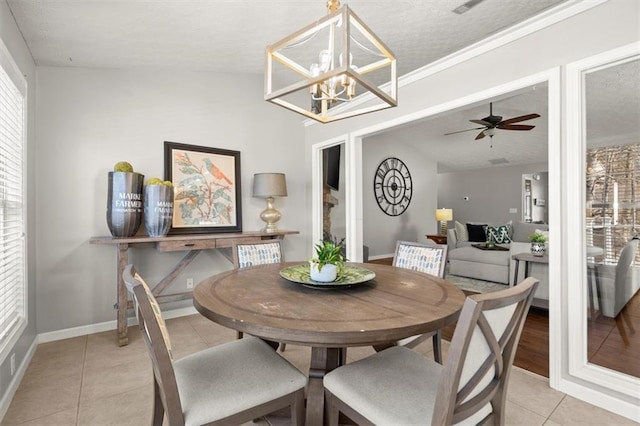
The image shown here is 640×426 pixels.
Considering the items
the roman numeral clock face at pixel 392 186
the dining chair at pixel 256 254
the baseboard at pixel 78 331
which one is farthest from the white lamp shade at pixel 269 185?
the roman numeral clock face at pixel 392 186

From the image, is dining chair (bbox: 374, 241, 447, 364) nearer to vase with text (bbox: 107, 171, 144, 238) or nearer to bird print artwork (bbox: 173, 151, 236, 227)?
bird print artwork (bbox: 173, 151, 236, 227)

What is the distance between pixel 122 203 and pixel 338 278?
2.19m

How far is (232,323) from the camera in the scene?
1.19 metres

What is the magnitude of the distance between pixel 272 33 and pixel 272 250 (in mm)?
1821

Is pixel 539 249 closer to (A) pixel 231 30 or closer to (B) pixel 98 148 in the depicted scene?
(A) pixel 231 30

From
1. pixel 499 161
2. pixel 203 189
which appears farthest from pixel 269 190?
pixel 499 161

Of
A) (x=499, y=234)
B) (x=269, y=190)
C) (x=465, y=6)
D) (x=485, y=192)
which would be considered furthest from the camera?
(x=485, y=192)

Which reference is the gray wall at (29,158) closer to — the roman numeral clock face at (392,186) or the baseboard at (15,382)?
the baseboard at (15,382)

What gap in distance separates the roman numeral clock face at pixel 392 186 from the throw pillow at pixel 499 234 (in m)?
2.10

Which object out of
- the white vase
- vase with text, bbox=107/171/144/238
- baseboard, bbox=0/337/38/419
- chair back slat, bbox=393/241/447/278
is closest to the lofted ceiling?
vase with text, bbox=107/171/144/238

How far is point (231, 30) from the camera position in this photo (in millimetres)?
2668

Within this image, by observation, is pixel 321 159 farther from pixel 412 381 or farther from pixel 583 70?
pixel 412 381

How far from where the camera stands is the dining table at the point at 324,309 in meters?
1.10

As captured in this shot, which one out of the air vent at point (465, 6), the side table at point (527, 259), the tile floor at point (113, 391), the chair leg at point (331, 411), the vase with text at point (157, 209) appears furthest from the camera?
the side table at point (527, 259)
